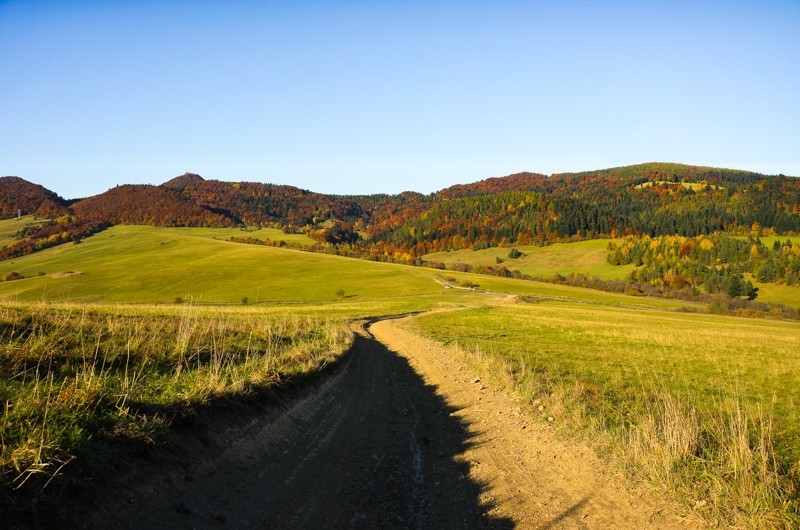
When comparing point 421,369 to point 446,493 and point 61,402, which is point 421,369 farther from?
point 61,402

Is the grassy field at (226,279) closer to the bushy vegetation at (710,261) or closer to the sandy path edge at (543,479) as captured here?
the bushy vegetation at (710,261)

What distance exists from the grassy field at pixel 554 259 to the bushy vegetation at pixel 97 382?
134 meters

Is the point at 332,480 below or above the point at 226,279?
above

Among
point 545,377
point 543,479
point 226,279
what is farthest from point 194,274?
point 543,479

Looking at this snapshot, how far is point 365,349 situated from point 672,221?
191011mm

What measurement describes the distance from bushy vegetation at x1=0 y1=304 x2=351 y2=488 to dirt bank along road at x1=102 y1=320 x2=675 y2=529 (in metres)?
0.96

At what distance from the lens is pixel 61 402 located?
260 inches

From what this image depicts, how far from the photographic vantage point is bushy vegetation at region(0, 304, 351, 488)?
5.55 metres

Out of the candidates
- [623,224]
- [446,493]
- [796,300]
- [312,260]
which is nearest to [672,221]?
[623,224]

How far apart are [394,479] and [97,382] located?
16.6ft

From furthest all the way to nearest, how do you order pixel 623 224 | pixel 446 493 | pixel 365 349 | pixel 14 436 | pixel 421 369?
pixel 623 224 < pixel 365 349 < pixel 421 369 < pixel 446 493 < pixel 14 436

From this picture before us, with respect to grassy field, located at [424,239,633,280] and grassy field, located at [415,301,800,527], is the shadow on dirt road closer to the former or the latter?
grassy field, located at [415,301,800,527]

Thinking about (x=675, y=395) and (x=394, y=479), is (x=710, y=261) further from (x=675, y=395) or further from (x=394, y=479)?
(x=394, y=479)

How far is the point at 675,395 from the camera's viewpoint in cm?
1731
